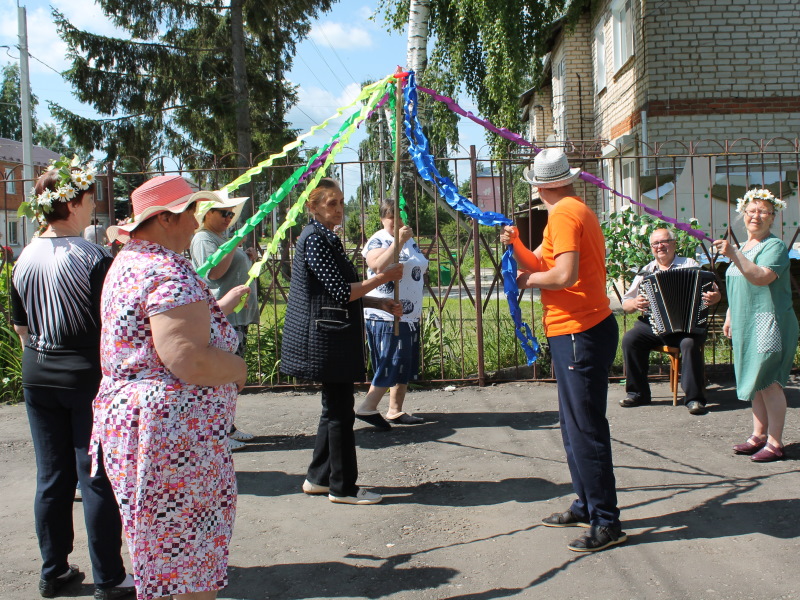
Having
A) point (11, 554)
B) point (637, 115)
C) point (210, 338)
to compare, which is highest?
point (637, 115)

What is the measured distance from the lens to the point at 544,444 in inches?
222

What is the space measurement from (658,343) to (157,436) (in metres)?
5.35

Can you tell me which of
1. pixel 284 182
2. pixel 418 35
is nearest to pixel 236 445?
pixel 284 182

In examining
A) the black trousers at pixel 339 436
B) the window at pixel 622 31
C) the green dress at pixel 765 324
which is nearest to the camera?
the black trousers at pixel 339 436

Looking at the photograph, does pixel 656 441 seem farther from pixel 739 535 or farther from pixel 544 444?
pixel 739 535

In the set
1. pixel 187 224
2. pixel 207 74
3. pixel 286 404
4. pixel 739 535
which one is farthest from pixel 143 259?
pixel 207 74

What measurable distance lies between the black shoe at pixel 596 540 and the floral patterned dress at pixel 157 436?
189cm

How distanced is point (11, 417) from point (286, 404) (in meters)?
2.56

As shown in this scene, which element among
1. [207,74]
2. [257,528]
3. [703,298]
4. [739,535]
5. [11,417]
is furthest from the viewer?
[207,74]

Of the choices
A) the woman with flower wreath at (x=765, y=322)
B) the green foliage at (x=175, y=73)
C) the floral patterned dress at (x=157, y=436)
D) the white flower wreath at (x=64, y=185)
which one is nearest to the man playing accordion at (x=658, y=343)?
the woman with flower wreath at (x=765, y=322)

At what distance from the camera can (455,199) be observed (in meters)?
4.36

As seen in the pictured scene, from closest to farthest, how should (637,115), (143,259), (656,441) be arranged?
(143,259) → (656,441) → (637,115)

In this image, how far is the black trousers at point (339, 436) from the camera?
4.35 meters

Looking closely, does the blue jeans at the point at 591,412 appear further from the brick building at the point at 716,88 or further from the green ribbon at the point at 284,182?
the brick building at the point at 716,88
